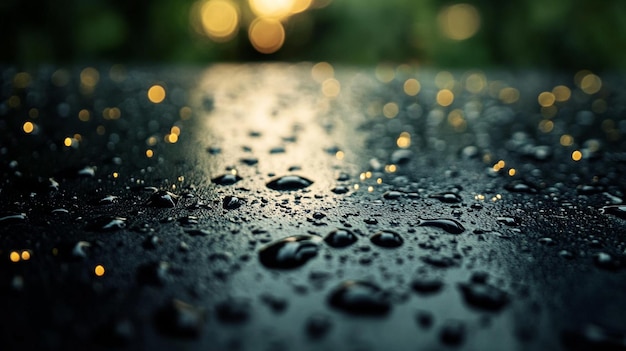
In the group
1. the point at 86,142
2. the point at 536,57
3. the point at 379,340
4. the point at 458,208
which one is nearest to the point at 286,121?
the point at 86,142

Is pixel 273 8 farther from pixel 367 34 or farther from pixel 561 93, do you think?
pixel 561 93

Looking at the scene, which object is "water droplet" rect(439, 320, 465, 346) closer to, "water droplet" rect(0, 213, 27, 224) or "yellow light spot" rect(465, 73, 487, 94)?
"water droplet" rect(0, 213, 27, 224)

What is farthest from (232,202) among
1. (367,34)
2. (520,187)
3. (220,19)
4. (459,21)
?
(220,19)

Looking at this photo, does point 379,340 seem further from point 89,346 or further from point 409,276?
point 89,346

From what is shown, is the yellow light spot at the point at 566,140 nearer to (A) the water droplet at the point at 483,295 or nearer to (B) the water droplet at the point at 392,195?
(B) the water droplet at the point at 392,195

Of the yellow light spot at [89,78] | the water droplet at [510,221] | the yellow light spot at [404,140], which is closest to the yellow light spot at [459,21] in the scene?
the yellow light spot at [89,78]

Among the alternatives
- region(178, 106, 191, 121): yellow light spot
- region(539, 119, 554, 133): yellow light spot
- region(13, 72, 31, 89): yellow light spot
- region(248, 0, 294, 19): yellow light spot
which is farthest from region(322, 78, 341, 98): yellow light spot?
region(248, 0, 294, 19): yellow light spot
